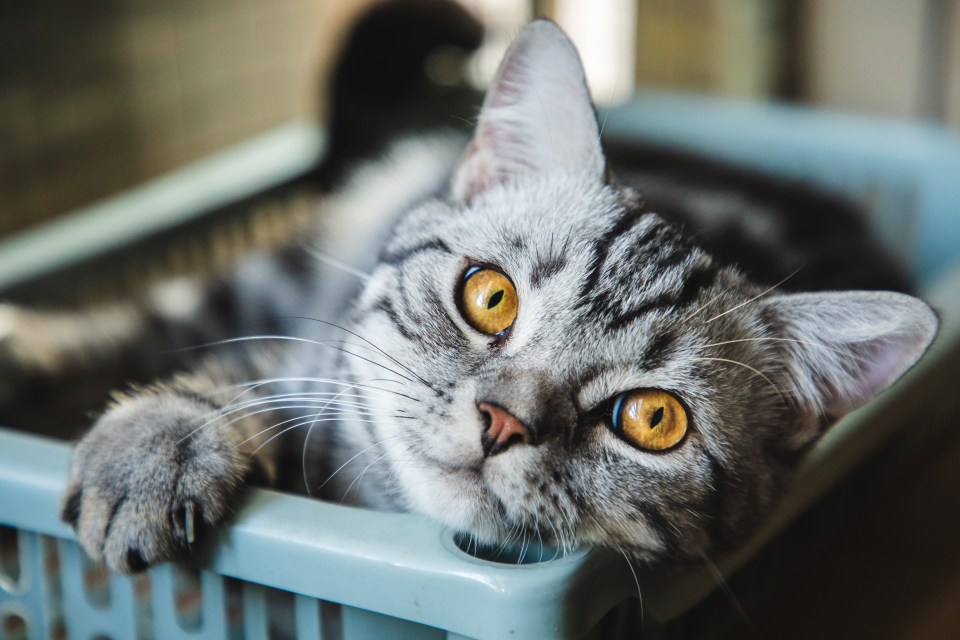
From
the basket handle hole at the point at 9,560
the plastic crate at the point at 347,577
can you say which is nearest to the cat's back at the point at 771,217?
the plastic crate at the point at 347,577

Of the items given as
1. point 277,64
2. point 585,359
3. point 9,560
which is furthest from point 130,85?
point 585,359

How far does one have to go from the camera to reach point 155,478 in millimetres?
738

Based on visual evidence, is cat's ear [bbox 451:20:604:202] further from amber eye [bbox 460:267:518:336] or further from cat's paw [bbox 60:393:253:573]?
cat's paw [bbox 60:393:253:573]

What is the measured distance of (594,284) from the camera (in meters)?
0.77

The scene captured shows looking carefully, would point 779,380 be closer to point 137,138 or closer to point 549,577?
point 549,577

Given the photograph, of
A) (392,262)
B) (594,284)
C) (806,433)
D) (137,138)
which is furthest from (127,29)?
(806,433)

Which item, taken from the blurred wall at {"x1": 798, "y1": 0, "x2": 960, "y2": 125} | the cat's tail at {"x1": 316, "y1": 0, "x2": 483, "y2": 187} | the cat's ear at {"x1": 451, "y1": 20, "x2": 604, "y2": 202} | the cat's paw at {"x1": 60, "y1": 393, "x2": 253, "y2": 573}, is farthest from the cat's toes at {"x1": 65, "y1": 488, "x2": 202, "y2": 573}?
the blurred wall at {"x1": 798, "y1": 0, "x2": 960, "y2": 125}

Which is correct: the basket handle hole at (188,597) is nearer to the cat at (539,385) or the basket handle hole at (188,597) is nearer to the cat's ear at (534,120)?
the cat at (539,385)

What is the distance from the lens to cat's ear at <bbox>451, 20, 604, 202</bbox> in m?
0.81

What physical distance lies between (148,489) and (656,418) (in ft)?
1.28

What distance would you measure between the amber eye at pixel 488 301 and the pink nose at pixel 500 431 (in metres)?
0.09

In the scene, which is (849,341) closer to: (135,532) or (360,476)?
(360,476)

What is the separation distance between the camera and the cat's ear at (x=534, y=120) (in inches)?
31.9

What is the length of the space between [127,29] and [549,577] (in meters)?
1.45
